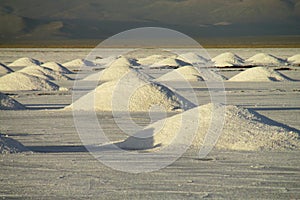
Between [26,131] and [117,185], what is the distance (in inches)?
175

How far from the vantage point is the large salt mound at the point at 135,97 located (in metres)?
13.0

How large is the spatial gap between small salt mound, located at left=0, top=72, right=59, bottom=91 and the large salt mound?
5.64 meters

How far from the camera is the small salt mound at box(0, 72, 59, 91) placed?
63.6 feet

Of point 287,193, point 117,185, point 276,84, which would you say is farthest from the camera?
point 276,84

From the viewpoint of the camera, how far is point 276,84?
21469 mm

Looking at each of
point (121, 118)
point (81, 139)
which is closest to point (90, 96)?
point (121, 118)

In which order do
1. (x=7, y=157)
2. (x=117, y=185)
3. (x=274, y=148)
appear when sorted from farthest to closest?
(x=274, y=148) → (x=7, y=157) → (x=117, y=185)

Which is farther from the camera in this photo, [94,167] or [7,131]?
[7,131]

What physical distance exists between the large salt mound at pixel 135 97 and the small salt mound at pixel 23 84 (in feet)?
18.5

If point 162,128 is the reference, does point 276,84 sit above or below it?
below

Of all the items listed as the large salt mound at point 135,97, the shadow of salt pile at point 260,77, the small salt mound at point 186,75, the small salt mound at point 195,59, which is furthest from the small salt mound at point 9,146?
the small salt mound at point 195,59

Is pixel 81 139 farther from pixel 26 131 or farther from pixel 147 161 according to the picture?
pixel 147 161

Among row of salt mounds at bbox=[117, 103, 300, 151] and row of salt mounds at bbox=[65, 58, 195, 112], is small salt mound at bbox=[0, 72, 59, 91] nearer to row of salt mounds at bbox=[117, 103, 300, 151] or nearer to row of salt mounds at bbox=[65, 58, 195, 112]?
row of salt mounds at bbox=[65, 58, 195, 112]

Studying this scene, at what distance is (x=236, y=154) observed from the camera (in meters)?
7.71
